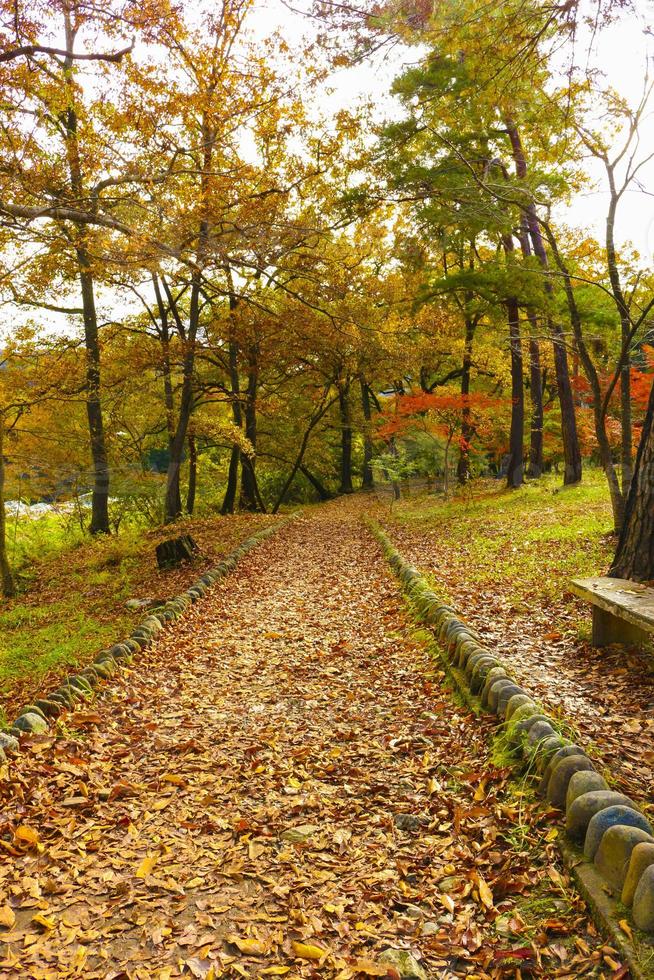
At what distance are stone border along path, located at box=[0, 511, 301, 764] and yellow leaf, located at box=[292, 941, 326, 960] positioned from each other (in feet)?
7.14

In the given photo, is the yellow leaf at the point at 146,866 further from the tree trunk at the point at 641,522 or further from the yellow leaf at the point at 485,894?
the tree trunk at the point at 641,522

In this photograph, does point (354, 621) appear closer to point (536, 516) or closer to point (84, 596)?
point (84, 596)

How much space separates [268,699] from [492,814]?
2132 millimetres

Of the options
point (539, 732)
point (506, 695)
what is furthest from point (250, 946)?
point (506, 695)

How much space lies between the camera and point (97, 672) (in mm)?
4781

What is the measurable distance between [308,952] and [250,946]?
0.23 metres

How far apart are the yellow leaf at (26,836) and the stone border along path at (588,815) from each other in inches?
96.3

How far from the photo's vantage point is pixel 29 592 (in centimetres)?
945

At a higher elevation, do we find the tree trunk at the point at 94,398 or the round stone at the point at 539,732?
the tree trunk at the point at 94,398

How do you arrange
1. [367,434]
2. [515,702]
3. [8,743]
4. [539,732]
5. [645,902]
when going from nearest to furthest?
[645,902] < [539,732] < [515,702] < [8,743] < [367,434]

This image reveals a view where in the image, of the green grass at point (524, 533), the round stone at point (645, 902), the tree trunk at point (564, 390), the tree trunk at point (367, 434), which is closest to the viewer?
the round stone at point (645, 902)

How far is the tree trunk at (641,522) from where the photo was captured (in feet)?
15.5

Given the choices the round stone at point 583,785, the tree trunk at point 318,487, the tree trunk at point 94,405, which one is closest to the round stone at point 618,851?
the round stone at point 583,785

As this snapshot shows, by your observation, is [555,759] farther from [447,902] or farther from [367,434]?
[367,434]
